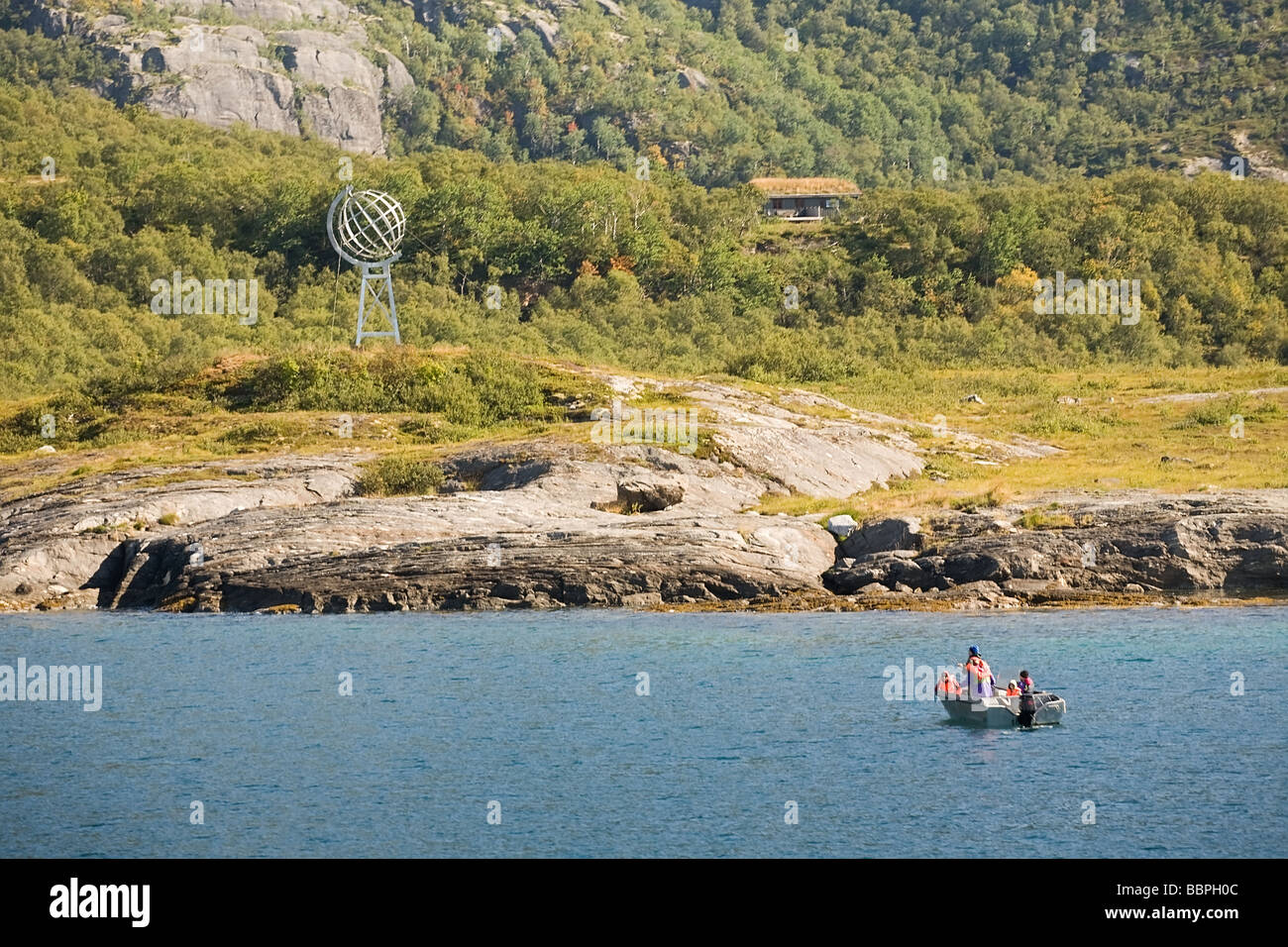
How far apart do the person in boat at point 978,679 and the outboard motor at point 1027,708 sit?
0.69m

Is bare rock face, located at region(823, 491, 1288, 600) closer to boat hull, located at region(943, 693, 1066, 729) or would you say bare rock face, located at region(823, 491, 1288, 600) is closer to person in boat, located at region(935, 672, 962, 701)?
person in boat, located at region(935, 672, 962, 701)

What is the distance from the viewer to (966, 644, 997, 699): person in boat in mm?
34312

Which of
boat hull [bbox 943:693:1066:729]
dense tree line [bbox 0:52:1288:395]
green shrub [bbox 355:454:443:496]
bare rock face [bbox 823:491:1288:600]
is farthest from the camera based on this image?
dense tree line [bbox 0:52:1288:395]

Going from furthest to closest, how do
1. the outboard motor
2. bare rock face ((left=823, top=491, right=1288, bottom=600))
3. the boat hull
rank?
1. bare rock face ((left=823, top=491, right=1288, bottom=600))
2. the boat hull
3. the outboard motor

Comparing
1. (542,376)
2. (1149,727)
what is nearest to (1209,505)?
(1149,727)

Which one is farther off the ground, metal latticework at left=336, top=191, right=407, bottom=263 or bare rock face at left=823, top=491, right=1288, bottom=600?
metal latticework at left=336, top=191, right=407, bottom=263

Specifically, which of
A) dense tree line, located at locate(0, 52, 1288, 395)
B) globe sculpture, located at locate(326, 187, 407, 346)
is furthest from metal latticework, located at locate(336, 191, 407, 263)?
dense tree line, located at locate(0, 52, 1288, 395)

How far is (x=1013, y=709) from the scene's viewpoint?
34.2m

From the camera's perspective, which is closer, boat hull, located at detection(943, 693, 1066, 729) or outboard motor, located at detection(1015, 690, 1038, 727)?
outboard motor, located at detection(1015, 690, 1038, 727)

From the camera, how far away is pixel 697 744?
108 ft

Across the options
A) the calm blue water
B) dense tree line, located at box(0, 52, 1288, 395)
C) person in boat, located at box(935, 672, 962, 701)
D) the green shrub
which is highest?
dense tree line, located at box(0, 52, 1288, 395)

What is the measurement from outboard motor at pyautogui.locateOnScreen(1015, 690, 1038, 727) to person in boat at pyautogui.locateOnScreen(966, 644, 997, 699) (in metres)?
0.69

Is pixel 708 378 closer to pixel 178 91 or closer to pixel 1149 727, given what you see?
pixel 1149 727
